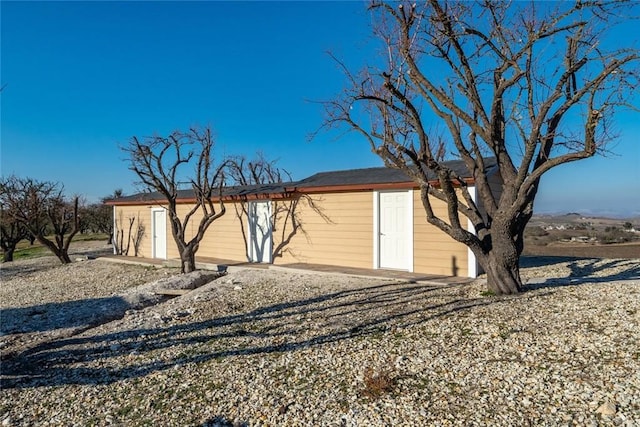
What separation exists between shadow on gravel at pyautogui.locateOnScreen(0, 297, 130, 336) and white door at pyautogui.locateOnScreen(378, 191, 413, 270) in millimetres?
5319

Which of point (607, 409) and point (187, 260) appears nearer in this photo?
point (607, 409)

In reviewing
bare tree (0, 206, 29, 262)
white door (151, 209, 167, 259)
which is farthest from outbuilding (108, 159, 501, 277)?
bare tree (0, 206, 29, 262)

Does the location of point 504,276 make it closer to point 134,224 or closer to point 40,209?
point 134,224

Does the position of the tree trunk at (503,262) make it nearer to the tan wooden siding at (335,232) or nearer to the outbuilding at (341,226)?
Answer: the outbuilding at (341,226)

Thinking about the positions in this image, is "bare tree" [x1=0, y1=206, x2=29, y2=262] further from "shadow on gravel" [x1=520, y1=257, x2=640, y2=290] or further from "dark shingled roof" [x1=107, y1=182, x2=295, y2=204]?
"shadow on gravel" [x1=520, y1=257, x2=640, y2=290]

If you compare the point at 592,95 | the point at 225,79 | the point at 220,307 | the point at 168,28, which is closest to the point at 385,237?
the point at 220,307

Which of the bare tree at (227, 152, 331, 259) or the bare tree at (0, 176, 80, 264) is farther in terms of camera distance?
the bare tree at (0, 176, 80, 264)

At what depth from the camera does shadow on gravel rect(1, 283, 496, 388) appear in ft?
13.7

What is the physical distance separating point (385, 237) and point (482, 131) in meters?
3.54

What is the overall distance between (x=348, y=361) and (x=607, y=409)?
2028 millimetres

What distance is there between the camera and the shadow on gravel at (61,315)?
243 inches

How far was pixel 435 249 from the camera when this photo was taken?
26.9 ft

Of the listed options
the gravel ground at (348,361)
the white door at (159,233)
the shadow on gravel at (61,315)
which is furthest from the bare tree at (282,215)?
the shadow on gravel at (61,315)

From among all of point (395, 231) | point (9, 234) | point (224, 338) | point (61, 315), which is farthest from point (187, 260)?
point (9, 234)
